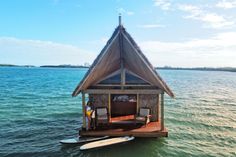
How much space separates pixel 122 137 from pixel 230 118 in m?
10.3

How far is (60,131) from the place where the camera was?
11523mm

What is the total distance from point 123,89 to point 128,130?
210 centimetres

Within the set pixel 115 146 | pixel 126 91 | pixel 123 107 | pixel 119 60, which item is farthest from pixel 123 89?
pixel 115 146

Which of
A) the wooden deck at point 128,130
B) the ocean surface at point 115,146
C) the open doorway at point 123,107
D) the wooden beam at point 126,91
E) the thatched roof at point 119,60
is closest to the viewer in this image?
the thatched roof at point 119,60

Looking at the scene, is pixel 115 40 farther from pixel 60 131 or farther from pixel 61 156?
pixel 60 131

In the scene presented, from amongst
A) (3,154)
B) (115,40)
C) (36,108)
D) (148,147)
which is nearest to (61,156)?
(3,154)

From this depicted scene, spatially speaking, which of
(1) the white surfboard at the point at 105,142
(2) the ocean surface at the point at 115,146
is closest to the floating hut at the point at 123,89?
(1) the white surfboard at the point at 105,142

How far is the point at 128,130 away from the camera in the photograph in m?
9.66

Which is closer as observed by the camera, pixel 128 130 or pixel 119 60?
pixel 128 130

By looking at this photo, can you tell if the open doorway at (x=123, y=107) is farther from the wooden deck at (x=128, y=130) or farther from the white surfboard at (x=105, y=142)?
the white surfboard at (x=105, y=142)

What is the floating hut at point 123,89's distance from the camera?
8852mm

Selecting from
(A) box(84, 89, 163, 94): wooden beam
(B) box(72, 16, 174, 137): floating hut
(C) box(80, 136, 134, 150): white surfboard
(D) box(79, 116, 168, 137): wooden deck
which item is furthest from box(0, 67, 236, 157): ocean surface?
(A) box(84, 89, 163, 94): wooden beam

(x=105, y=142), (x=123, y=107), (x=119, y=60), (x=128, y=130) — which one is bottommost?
(x=105, y=142)

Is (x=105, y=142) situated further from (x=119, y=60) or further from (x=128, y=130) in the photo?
(x=119, y=60)
